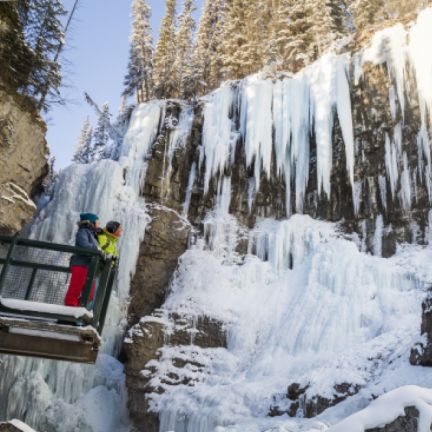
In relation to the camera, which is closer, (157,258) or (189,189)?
(157,258)

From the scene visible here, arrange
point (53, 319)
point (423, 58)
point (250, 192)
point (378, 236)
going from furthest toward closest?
1. point (250, 192)
2. point (378, 236)
3. point (423, 58)
4. point (53, 319)

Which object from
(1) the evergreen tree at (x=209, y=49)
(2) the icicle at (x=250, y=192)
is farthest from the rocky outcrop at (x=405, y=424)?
(1) the evergreen tree at (x=209, y=49)

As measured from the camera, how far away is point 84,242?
16.1 feet

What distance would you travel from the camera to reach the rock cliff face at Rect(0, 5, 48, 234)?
11.6 m

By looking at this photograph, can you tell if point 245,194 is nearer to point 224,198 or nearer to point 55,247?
point 224,198

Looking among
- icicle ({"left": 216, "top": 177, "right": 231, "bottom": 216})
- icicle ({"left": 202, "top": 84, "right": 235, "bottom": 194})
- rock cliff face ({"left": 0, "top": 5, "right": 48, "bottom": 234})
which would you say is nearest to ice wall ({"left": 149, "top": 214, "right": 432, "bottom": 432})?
icicle ({"left": 216, "top": 177, "right": 231, "bottom": 216})

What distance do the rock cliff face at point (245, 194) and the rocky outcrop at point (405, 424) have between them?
1071 cm

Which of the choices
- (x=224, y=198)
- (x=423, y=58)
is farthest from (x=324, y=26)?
(x=224, y=198)

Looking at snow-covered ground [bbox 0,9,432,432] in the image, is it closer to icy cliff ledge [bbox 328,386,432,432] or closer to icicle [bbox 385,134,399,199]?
icicle [bbox 385,134,399,199]

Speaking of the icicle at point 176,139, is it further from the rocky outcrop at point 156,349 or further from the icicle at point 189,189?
the rocky outcrop at point 156,349

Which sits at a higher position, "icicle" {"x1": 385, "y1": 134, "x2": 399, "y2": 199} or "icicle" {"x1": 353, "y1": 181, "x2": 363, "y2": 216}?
"icicle" {"x1": 385, "y1": 134, "x2": 399, "y2": 199}

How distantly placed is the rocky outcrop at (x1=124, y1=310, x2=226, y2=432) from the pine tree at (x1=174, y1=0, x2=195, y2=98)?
17.0m

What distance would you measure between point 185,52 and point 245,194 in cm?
1729

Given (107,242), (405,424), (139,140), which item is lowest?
(405,424)
